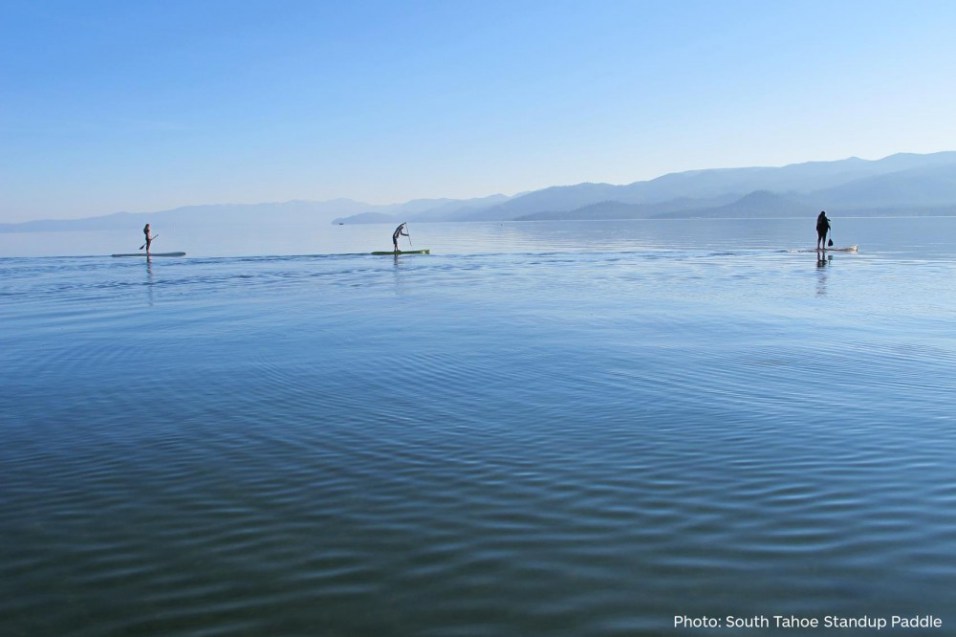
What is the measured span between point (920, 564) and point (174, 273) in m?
43.5

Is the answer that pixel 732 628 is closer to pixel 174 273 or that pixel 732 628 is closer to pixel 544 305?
pixel 544 305

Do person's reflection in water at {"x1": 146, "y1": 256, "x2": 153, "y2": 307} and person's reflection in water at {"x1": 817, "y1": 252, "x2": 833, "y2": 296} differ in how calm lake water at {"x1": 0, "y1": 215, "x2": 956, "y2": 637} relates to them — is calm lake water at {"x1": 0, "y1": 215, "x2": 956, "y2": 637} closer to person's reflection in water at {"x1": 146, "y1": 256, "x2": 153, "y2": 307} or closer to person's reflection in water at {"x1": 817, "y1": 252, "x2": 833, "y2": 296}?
person's reflection in water at {"x1": 817, "y1": 252, "x2": 833, "y2": 296}

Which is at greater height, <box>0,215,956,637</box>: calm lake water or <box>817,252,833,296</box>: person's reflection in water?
<box>817,252,833,296</box>: person's reflection in water

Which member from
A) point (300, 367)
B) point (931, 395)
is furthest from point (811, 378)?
point (300, 367)

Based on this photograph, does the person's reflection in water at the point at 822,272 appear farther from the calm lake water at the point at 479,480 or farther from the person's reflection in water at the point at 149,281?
the person's reflection in water at the point at 149,281

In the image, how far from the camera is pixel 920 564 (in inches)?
235

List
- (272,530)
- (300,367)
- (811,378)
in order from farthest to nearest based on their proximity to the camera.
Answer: (300,367) < (811,378) < (272,530)

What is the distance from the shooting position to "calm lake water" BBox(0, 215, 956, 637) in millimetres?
5590

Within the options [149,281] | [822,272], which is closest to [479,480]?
[822,272]

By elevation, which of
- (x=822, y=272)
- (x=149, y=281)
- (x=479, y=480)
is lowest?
(x=479, y=480)

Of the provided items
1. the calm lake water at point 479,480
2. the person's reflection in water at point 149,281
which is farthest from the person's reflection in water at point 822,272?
the person's reflection in water at point 149,281

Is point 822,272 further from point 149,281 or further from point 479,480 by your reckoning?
point 149,281

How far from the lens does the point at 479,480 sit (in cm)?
816

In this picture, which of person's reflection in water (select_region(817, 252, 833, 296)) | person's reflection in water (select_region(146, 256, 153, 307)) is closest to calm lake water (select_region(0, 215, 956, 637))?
person's reflection in water (select_region(817, 252, 833, 296))
